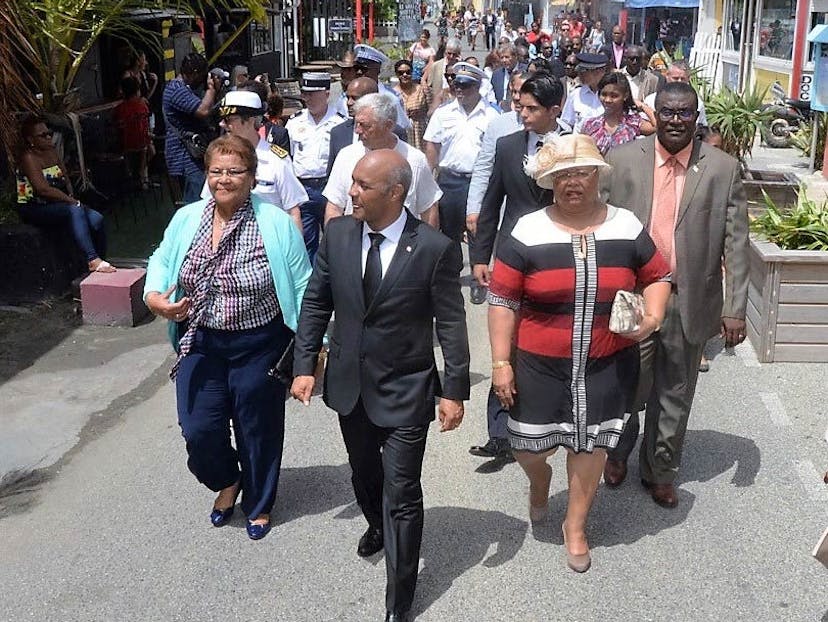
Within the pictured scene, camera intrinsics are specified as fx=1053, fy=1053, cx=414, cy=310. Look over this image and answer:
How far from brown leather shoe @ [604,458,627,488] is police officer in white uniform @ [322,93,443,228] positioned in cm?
162

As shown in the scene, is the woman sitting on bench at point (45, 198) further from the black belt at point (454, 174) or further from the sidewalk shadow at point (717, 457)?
the sidewalk shadow at point (717, 457)

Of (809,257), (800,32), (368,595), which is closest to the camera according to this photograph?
(368,595)

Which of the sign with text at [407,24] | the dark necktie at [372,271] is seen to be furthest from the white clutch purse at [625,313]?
the sign with text at [407,24]

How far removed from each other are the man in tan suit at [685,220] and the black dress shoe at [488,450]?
917 millimetres

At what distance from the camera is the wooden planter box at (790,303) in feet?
20.9

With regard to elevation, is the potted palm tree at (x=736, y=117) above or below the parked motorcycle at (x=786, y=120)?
above

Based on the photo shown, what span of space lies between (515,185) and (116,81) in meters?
8.99

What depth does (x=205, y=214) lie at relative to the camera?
425 cm

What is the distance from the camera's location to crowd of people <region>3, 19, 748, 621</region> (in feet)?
12.5

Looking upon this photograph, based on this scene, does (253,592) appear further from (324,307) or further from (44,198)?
(44,198)

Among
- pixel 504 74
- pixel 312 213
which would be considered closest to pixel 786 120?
pixel 504 74

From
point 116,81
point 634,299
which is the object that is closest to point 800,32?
point 116,81

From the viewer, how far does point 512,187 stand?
17.0ft

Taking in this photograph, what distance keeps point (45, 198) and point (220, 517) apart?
14.4 ft
